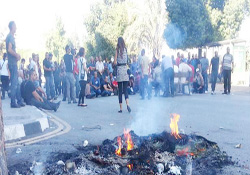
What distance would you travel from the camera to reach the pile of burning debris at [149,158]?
3533 mm

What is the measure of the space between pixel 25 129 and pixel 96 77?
869cm

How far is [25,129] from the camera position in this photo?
620 centimetres

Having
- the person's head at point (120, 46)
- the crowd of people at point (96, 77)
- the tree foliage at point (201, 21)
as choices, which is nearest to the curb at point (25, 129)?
the crowd of people at point (96, 77)

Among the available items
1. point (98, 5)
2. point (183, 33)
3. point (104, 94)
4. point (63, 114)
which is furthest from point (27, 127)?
point (98, 5)

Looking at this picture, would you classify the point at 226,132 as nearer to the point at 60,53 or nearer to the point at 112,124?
the point at 112,124

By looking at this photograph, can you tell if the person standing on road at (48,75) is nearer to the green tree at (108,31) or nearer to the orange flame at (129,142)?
the orange flame at (129,142)

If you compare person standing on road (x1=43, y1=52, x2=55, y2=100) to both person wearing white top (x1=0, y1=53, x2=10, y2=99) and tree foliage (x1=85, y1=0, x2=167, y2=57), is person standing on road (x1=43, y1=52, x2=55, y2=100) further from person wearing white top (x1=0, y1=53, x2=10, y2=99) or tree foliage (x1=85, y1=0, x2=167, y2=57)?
tree foliage (x1=85, y1=0, x2=167, y2=57)

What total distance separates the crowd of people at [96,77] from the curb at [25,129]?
245cm

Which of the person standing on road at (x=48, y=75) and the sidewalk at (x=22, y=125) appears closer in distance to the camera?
the sidewalk at (x=22, y=125)

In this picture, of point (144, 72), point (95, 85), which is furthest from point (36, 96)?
point (95, 85)

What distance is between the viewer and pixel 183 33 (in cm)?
2783

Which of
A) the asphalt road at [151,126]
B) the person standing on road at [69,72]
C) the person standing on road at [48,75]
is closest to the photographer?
the asphalt road at [151,126]

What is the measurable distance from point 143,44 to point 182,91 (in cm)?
1817

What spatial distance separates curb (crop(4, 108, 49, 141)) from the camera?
585cm
